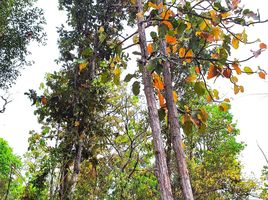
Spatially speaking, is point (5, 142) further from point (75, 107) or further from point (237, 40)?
point (237, 40)

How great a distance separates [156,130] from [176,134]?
118 mm

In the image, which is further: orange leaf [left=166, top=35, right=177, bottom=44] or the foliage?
the foliage

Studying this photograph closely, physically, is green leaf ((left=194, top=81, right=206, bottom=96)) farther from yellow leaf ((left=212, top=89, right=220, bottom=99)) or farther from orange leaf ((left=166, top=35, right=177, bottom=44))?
orange leaf ((left=166, top=35, right=177, bottom=44))

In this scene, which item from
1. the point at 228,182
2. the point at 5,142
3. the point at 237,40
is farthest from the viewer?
the point at 5,142

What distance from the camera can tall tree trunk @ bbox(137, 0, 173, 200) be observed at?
1744 mm

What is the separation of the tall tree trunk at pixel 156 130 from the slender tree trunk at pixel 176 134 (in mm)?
74

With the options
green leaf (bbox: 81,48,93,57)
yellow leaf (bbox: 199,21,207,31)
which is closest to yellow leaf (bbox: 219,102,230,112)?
yellow leaf (bbox: 199,21,207,31)

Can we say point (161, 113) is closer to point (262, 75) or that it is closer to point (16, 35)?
point (262, 75)

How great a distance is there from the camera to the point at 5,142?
66.2 feet

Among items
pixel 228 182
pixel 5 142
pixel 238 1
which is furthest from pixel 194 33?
pixel 5 142

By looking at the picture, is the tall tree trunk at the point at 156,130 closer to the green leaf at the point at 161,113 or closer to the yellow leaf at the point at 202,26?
the green leaf at the point at 161,113

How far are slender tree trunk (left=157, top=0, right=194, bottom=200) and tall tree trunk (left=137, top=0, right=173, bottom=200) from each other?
74mm

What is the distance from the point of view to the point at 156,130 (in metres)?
1.92

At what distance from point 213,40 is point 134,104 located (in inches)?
269
